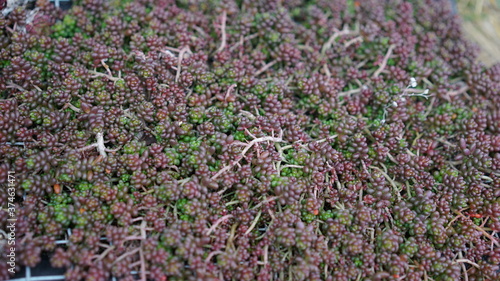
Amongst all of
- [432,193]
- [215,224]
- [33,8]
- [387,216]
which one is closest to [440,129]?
[432,193]

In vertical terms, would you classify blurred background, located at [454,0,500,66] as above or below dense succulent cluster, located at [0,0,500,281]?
above

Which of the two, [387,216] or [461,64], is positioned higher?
[461,64]

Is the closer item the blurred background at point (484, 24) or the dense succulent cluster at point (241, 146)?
the dense succulent cluster at point (241, 146)

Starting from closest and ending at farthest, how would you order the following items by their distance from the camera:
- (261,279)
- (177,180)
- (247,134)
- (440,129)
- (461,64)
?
(261,279), (177,180), (247,134), (440,129), (461,64)

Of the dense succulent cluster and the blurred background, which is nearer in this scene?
the dense succulent cluster

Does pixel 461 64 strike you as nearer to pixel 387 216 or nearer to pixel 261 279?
pixel 387 216
